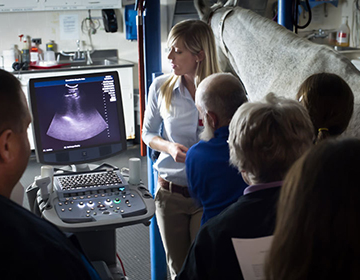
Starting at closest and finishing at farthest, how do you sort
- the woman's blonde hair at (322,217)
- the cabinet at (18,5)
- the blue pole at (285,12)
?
1. the woman's blonde hair at (322,217)
2. the blue pole at (285,12)
3. the cabinet at (18,5)

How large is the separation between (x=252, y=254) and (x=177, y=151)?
85cm

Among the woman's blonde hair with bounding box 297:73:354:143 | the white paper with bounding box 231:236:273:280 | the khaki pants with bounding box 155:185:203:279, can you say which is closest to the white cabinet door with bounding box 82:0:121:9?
the khaki pants with bounding box 155:185:203:279

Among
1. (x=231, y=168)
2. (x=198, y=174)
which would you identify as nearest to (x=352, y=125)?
(x=231, y=168)

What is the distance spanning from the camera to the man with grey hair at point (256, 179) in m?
1.02

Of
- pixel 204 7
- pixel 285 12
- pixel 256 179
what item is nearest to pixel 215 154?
pixel 256 179

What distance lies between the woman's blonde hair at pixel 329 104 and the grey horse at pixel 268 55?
124 millimetres

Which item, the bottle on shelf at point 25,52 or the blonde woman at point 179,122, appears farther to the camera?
the bottle on shelf at point 25,52

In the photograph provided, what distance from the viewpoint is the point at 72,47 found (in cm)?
559

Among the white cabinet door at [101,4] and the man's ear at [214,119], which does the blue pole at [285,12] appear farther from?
the white cabinet door at [101,4]

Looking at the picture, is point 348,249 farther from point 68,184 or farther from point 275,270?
point 68,184

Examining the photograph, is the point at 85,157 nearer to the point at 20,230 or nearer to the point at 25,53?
the point at 20,230

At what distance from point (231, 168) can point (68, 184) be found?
0.77m

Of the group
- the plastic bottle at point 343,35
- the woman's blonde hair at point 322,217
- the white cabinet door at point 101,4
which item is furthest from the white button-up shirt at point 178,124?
the plastic bottle at point 343,35

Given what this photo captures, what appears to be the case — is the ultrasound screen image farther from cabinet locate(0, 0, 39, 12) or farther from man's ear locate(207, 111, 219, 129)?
cabinet locate(0, 0, 39, 12)
